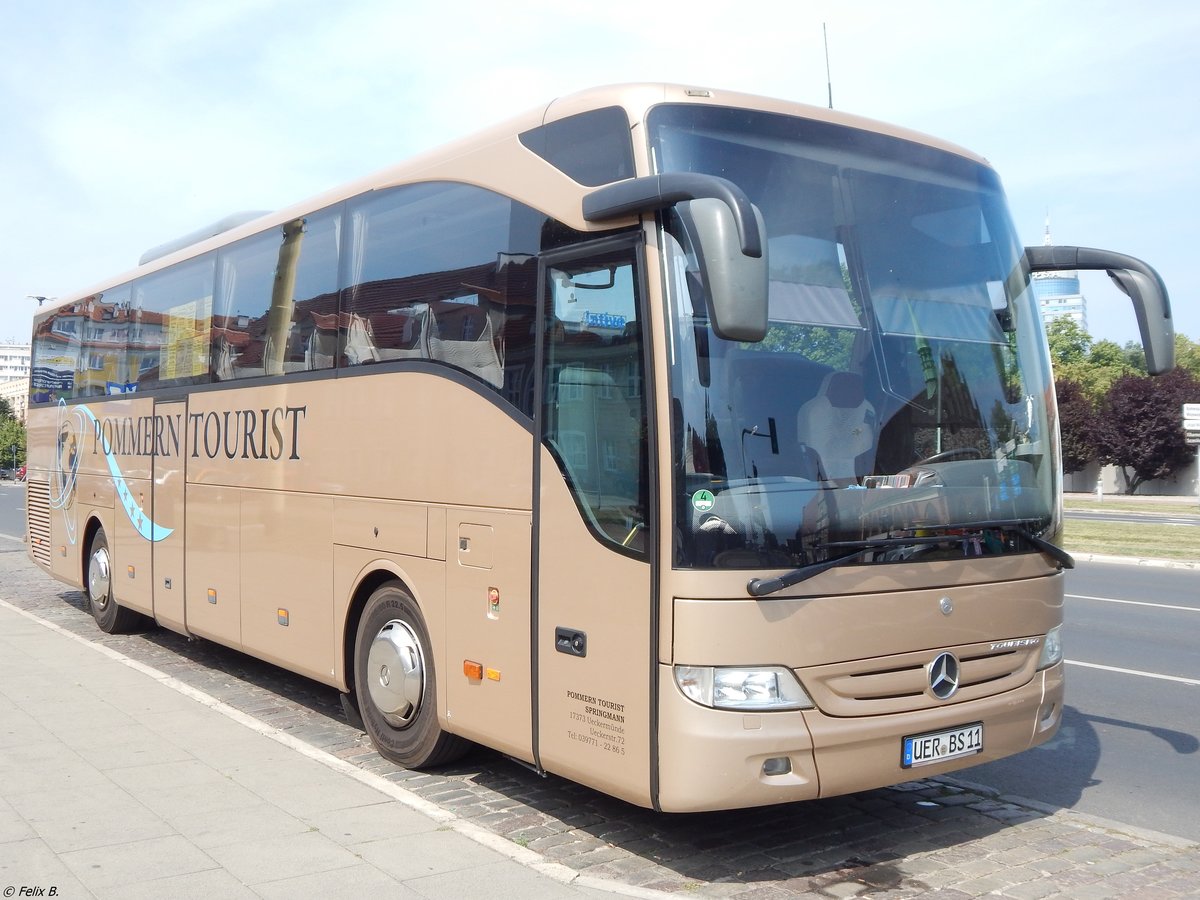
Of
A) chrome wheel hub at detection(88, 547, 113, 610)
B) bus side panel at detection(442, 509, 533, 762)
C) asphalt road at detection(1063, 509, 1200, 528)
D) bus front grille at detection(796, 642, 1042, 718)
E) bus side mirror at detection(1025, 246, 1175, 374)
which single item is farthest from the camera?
asphalt road at detection(1063, 509, 1200, 528)

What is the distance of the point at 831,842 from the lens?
18.9 ft

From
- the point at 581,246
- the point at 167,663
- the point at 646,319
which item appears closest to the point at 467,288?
the point at 581,246

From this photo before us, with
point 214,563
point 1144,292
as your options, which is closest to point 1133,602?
point 1144,292

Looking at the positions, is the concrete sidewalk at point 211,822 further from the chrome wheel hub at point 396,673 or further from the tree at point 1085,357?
the tree at point 1085,357

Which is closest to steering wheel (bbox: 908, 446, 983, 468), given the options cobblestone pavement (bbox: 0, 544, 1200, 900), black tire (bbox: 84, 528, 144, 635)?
cobblestone pavement (bbox: 0, 544, 1200, 900)

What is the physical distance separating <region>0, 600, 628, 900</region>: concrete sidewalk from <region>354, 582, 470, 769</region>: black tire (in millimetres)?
313

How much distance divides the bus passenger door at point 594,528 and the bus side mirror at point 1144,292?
264 cm

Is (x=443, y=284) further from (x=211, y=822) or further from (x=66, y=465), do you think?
(x=66, y=465)

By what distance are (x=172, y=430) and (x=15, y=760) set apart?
407 centimetres

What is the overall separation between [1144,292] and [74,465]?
37.2ft

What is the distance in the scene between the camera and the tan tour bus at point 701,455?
489 cm

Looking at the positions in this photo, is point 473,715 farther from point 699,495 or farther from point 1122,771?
point 1122,771

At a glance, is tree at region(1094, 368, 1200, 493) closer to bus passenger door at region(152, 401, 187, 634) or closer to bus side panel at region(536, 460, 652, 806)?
bus passenger door at region(152, 401, 187, 634)

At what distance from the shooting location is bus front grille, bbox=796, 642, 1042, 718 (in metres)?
5.02
